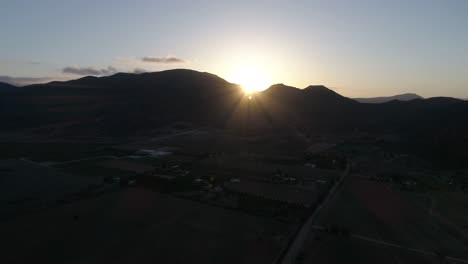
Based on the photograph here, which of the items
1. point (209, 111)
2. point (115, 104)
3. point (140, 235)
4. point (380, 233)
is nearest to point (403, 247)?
point (380, 233)

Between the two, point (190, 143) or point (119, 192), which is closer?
point (119, 192)

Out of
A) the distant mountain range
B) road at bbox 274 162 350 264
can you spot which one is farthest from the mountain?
road at bbox 274 162 350 264

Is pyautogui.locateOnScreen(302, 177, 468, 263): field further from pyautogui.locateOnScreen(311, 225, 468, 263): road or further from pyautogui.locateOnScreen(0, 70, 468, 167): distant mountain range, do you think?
pyautogui.locateOnScreen(0, 70, 468, 167): distant mountain range

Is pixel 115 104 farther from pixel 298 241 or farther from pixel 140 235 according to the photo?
pixel 298 241

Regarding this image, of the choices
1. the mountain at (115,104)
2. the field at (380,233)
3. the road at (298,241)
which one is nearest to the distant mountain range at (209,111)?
the mountain at (115,104)

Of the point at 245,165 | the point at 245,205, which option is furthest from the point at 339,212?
the point at 245,165

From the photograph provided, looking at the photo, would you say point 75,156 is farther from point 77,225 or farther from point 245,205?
point 245,205

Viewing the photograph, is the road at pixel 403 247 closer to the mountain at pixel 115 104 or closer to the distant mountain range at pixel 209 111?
the distant mountain range at pixel 209 111
